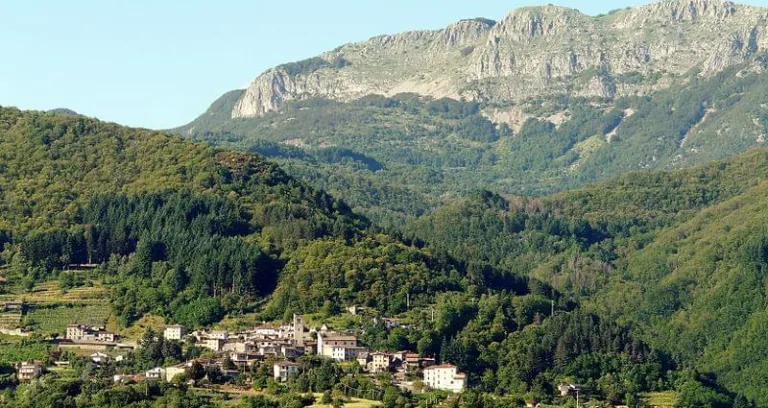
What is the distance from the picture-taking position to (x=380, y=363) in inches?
4985

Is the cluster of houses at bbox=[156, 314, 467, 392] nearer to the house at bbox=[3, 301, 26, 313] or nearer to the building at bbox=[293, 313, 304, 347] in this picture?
the building at bbox=[293, 313, 304, 347]

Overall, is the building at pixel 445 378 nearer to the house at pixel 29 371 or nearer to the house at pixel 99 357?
the house at pixel 99 357

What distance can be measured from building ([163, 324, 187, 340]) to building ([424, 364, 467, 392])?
19.8m

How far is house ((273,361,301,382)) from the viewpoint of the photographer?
A: 404 ft

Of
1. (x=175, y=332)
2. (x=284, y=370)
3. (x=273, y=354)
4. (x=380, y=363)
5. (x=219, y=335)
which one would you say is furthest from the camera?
(x=175, y=332)

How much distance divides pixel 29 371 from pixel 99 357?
5523 millimetres

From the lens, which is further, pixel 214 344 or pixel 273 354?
pixel 214 344

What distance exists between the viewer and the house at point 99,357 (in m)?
128

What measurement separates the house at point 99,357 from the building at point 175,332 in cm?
567

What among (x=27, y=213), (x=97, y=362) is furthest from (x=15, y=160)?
(x=97, y=362)

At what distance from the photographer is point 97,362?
421 feet

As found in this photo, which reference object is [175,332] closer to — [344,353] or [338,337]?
[338,337]

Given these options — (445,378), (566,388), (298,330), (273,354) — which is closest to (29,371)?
(273,354)

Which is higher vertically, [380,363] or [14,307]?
[14,307]
